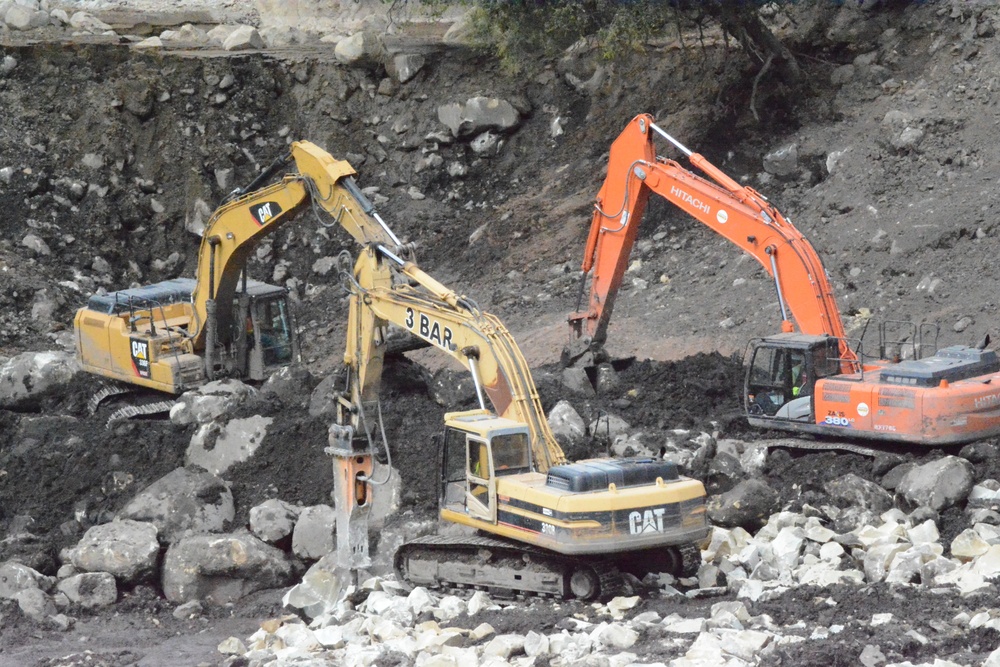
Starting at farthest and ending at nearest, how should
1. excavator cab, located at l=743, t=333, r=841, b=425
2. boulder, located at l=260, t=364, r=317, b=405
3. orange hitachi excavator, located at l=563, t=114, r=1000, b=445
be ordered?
Answer: boulder, located at l=260, t=364, r=317, b=405, excavator cab, located at l=743, t=333, r=841, b=425, orange hitachi excavator, located at l=563, t=114, r=1000, b=445

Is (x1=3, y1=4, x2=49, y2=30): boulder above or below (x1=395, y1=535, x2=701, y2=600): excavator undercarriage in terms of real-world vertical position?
above

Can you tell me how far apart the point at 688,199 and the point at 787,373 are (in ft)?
8.51

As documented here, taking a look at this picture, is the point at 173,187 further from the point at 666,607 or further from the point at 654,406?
the point at 666,607

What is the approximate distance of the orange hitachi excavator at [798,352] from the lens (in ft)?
49.5

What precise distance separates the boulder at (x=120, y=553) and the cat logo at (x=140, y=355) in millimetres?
4498

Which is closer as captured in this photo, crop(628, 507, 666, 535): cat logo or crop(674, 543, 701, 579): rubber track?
crop(628, 507, 666, 535): cat logo

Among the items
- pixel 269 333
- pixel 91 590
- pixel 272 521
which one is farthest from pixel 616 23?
pixel 91 590

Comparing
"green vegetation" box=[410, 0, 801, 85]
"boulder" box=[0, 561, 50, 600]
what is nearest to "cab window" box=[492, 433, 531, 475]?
"boulder" box=[0, 561, 50, 600]

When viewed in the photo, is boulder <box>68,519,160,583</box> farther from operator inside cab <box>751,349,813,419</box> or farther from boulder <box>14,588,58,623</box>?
operator inside cab <box>751,349,813,419</box>

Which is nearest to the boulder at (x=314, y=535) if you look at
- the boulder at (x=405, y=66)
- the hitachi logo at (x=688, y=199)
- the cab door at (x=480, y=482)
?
the cab door at (x=480, y=482)

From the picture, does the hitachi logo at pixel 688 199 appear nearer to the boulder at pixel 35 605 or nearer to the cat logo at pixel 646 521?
the cat logo at pixel 646 521

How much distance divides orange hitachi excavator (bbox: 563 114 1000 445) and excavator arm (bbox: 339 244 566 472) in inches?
141

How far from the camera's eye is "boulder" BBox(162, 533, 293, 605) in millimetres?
14094

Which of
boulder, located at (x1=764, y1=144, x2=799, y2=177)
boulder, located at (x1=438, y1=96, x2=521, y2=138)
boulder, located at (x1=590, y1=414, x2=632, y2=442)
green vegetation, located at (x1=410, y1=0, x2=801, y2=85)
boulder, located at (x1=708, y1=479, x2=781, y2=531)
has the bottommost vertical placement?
boulder, located at (x1=708, y1=479, x2=781, y2=531)
